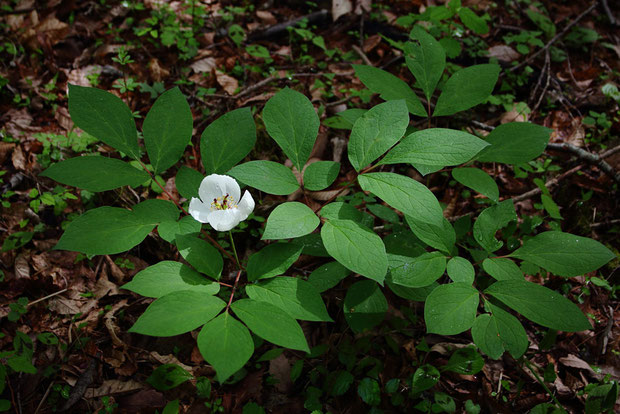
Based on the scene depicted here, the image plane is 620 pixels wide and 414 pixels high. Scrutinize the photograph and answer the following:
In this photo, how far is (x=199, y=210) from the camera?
4.86ft

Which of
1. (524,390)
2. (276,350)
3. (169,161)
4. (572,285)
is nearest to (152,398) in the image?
(276,350)

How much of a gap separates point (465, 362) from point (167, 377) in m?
1.37

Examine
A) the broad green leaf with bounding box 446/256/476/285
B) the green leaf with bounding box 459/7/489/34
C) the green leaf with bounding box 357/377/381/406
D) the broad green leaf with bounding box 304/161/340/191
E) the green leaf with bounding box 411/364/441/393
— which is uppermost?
the green leaf with bounding box 459/7/489/34

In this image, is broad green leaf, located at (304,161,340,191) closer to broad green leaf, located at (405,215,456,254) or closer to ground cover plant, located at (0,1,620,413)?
ground cover plant, located at (0,1,620,413)

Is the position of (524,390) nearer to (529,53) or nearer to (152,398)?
(152,398)

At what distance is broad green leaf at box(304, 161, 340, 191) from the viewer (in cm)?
149

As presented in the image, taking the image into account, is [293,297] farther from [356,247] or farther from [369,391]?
[369,391]

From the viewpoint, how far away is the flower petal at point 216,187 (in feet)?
4.91

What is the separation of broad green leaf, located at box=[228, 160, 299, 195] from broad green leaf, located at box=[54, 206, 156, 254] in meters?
0.41

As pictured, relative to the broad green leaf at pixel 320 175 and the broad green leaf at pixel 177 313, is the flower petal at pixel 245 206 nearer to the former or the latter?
the broad green leaf at pixel 320 175

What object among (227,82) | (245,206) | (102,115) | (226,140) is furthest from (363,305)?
(227,82)

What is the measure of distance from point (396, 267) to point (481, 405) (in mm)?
880

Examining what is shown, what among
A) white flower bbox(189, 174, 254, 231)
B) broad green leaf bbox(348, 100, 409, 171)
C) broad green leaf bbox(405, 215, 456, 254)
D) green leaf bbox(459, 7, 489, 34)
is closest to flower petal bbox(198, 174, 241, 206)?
white flower bbox(189, 174, 254, 231)

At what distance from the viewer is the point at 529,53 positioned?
3.24m
